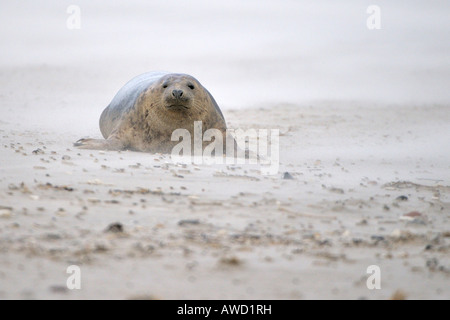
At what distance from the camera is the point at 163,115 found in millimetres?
7004

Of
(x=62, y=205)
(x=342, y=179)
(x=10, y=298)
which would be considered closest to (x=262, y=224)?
(x=62, y=205)

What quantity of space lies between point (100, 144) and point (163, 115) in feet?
2.42

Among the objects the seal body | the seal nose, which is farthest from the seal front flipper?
the seal nose

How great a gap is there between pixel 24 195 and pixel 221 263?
1.49m

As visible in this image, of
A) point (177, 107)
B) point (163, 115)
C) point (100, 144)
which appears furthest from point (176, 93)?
point (100, 144)

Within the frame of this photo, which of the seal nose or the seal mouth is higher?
the seal nose

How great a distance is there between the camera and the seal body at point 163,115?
691cm

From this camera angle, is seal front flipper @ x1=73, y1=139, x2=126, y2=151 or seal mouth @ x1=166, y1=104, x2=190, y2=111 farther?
seal mouth @ x1=166, y1=104, x2=190, y2=111

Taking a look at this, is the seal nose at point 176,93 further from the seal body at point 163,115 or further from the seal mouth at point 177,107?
the seal mouth at point 177,107

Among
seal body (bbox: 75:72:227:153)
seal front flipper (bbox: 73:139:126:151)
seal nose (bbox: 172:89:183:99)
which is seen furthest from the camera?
seal body (bbox: 75:72:227:153)

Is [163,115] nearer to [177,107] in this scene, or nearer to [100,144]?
[177,107]

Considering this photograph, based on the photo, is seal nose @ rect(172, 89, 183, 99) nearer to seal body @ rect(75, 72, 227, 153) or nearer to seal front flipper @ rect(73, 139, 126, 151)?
seal body @ rect(75, 72, 227, 153)

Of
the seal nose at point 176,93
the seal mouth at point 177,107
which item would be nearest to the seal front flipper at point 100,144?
the seal mouth at point 177,107

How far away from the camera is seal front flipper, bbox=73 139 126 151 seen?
6.47m
